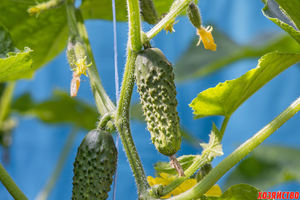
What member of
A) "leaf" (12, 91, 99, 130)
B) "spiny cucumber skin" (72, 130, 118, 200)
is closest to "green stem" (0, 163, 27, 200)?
"spiny cucumber skin" (72, 130, 118, 200)

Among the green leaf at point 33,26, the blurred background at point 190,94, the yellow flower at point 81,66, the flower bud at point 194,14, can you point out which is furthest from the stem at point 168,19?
the blurred background at point 190,94

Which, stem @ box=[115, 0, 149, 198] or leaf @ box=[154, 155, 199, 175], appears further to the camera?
leaf @ box=[154, 155, 199, 175]

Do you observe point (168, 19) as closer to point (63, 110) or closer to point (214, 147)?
point (214, 147)

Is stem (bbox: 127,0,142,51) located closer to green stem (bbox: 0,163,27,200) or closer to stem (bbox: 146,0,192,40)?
stem (bbox: 146,0,192,40)

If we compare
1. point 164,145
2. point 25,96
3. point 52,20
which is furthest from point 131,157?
point 25,96

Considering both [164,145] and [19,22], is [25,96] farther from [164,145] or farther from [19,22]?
[164,145]
